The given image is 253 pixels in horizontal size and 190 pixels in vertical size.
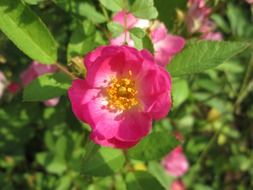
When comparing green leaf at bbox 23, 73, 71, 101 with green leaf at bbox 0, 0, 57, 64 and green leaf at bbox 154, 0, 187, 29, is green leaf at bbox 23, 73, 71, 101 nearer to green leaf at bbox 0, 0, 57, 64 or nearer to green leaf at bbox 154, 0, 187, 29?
green leaf at bbox 0, 0, 57, 64

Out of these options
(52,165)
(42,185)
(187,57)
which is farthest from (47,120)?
(187,57)

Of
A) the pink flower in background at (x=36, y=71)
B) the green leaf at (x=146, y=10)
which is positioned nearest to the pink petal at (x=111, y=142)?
the green leaf at (x=146, y=10)

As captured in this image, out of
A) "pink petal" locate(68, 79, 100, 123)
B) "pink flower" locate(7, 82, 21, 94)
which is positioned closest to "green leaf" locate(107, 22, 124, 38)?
"pink petal" locate(68, 79, 100, 123)

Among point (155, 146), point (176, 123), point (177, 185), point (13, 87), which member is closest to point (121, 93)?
point (155, 146)

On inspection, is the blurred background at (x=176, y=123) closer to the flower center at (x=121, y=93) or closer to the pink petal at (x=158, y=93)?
the flower center at (x=121, y=93)

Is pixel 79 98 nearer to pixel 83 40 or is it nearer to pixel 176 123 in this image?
pixel 83 40
